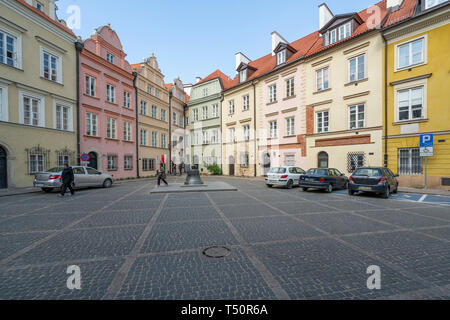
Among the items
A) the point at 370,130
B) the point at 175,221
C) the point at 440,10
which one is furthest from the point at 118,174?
the point at 440,10

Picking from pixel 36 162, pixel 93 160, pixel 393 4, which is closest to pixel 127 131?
pixel 93 160

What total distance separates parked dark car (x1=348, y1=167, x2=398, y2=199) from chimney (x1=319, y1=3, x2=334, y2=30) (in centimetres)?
1714

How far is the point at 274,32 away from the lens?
26781 millimetres

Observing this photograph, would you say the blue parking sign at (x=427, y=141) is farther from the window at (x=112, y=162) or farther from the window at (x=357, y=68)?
the window at (x=112, y=162)

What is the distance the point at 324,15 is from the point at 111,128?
24.6 meters

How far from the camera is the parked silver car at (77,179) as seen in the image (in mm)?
13109

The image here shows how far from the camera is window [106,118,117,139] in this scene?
23.0 metres

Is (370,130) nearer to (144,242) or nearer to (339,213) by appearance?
(339,213)

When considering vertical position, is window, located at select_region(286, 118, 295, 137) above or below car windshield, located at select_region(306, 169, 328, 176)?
above

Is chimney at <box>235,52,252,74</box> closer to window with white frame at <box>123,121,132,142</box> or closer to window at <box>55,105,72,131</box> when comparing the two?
window with white frame at <box>123,121,132,142</box>

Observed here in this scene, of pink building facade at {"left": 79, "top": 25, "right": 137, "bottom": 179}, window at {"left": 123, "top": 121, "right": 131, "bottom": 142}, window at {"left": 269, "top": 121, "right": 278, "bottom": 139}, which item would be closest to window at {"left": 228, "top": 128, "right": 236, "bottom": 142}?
window at {"left": 269, "top": 121, "right": 278, "bottom": 139}

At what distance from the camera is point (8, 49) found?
14.8 meters

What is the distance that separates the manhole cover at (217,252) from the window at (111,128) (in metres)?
22.4

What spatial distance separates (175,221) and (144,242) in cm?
180
